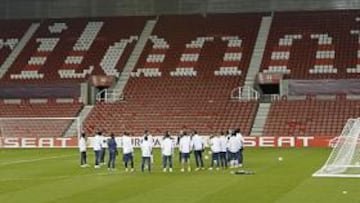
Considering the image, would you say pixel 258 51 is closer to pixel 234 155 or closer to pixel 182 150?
pixel 234 155

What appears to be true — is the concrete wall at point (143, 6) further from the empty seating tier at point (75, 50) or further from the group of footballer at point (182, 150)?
the group of footballer at point (182, 150)

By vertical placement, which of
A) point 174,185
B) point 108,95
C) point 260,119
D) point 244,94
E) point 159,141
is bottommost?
point 174,185

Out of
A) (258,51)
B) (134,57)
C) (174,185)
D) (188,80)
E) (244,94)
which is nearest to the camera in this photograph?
(174,185)

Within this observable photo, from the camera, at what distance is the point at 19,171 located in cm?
3234

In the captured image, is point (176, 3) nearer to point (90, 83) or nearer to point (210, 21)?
point (210, 21)

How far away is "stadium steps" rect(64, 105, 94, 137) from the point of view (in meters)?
54.7

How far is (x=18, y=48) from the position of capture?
66.9 metres

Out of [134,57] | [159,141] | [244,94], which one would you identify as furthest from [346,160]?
[134,57]

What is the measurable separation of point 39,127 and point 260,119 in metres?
16.2

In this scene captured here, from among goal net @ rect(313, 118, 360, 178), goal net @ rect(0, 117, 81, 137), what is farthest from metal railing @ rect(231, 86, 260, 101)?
goal net @ rect(313, 118, 360, 178)

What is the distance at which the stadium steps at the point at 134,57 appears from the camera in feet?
199

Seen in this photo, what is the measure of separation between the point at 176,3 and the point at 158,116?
52.5 ft

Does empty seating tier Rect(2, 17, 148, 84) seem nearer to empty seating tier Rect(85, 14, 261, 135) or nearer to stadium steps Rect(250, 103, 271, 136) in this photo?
empty seating tier Rect(85, 14, 261, 135)

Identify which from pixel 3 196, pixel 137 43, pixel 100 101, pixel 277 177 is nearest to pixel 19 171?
pixel 3 196
